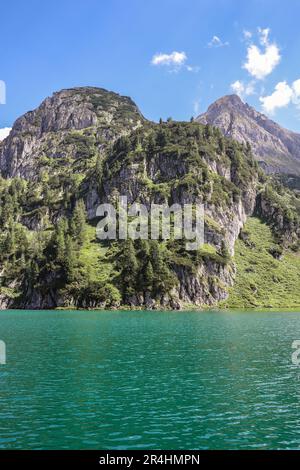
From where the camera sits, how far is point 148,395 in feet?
139

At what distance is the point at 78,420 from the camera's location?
34625mm

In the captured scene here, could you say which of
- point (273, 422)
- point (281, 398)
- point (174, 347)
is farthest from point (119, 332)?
point (273, 422)

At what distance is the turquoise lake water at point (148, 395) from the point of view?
102 ft

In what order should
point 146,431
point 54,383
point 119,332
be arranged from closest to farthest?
point 146,431 < point 54,383 < point 119,332

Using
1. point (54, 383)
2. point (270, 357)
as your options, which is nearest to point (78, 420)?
point (54, 383)

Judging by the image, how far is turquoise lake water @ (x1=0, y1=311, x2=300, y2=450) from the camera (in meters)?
31.0

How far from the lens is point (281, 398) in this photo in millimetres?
42312

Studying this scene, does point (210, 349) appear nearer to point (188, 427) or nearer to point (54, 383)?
point (54, 383)

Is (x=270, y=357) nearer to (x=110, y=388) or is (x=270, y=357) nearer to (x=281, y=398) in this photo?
(x=281, y=398)
